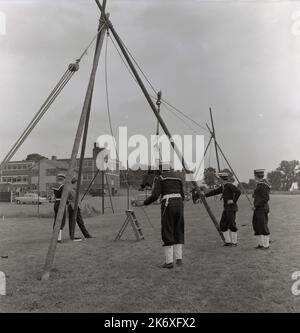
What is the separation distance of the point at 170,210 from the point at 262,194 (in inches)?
139

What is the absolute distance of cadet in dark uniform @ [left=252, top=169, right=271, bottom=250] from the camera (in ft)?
33.6

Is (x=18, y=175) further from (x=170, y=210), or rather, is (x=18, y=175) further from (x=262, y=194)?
(x=170, y=210)

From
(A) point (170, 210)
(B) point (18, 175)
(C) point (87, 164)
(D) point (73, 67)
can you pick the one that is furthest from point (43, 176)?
(A) point (170, 210)

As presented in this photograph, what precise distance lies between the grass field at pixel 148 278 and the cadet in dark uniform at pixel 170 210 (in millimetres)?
424

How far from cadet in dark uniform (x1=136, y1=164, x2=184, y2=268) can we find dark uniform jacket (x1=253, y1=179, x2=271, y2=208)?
2.99 m

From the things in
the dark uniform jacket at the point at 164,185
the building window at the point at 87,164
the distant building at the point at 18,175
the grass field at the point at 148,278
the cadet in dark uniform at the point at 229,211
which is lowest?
the grass field at the point at 148,278

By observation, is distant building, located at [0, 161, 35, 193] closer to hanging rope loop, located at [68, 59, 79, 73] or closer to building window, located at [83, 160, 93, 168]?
building window, located at [83, 160, 93, 168]

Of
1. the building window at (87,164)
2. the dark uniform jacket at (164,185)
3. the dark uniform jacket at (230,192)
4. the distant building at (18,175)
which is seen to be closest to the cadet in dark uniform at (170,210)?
the dark uniform jacket at (164,185)

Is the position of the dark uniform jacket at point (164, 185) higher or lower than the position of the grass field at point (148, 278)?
higher

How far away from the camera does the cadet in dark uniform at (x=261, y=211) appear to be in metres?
10.2

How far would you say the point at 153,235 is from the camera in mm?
13484

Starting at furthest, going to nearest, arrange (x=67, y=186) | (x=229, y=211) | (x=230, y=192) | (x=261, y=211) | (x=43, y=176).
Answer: (x=43, y=176)
(x=230, y=192)
(x=229, y=211)
(x=261, y=211)
(x=67, y=186)

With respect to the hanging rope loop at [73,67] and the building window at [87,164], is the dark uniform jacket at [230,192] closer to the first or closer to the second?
the hanging rope loop at [73,67]

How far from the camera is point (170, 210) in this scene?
822cm
